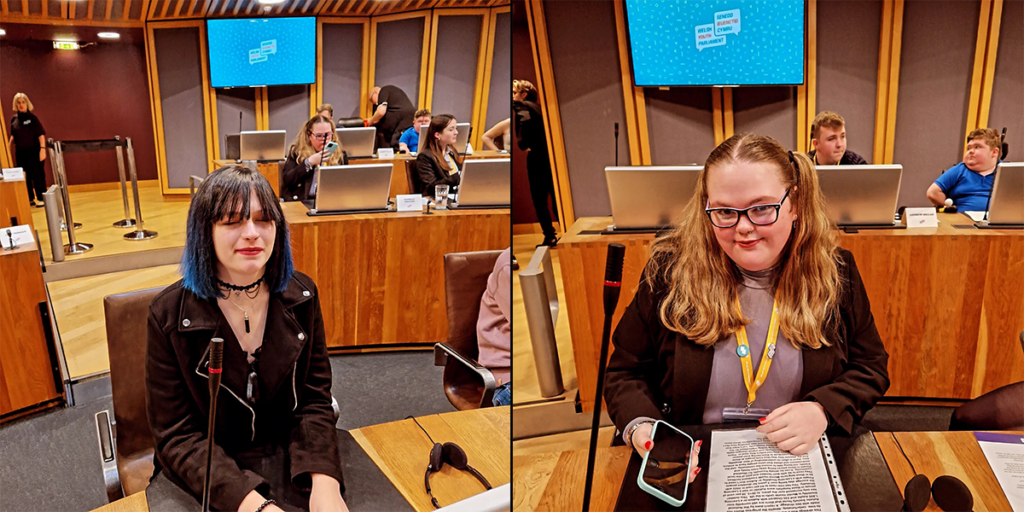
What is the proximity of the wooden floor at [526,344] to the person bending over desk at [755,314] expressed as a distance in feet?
0.27

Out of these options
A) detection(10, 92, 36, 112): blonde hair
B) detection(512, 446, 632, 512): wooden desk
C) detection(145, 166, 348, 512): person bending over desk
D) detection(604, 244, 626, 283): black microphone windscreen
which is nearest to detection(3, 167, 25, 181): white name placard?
detection(10, 92, 36, 112): blonde hair

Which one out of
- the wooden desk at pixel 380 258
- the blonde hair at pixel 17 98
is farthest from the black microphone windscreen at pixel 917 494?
the blonde hair at pixel 17 98

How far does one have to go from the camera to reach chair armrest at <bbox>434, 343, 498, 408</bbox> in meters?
1.26

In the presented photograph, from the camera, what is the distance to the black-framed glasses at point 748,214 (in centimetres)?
77

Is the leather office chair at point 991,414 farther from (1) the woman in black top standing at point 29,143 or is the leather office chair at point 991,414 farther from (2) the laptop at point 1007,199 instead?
(1) the woman in black top standing at point 29,143

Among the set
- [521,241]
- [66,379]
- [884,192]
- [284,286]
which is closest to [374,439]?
[284,286]

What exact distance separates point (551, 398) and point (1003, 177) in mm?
819

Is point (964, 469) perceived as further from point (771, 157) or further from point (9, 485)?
point (9, 485)

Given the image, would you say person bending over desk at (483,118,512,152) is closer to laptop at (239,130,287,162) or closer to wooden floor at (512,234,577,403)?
wooden floor at (512,234,577,403)

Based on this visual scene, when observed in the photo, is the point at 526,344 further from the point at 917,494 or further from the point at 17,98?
the point at 17,98

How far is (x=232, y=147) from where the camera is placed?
4.06 ft

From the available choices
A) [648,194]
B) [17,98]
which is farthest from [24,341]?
[648,194]

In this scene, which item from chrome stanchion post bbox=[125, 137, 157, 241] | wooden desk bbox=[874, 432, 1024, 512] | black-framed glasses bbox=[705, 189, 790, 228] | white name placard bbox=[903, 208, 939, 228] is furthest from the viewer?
chrome stanchion post bbox=[125, 137, 157, 241]

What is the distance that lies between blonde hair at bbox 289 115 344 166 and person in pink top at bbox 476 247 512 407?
1.28ft
